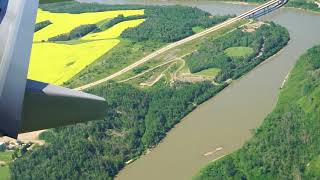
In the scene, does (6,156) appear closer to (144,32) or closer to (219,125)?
(219,125)

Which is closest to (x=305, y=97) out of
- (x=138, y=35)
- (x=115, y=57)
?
(x=115, y=57)

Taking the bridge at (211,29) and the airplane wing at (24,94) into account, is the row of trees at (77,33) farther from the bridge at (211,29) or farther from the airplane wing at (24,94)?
the airplane wing at (24,94)

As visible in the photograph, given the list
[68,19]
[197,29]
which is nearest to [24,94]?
[197,29]

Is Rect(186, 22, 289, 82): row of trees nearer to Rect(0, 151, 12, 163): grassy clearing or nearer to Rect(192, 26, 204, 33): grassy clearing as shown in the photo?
Rect(192, 26, 204, 33): grassy clearing

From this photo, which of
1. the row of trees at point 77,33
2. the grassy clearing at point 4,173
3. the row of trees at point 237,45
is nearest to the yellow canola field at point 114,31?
the row of trees at point 77,33

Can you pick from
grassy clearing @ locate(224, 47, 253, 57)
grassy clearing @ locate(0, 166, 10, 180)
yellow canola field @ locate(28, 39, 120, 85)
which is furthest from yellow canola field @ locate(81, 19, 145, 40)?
grassy clearing @ locate(0, 166, 10, 180)

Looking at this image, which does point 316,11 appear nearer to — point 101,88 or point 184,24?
point 184,24

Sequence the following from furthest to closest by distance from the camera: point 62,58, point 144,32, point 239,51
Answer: point 144,32
point 239,51
point 62,58
